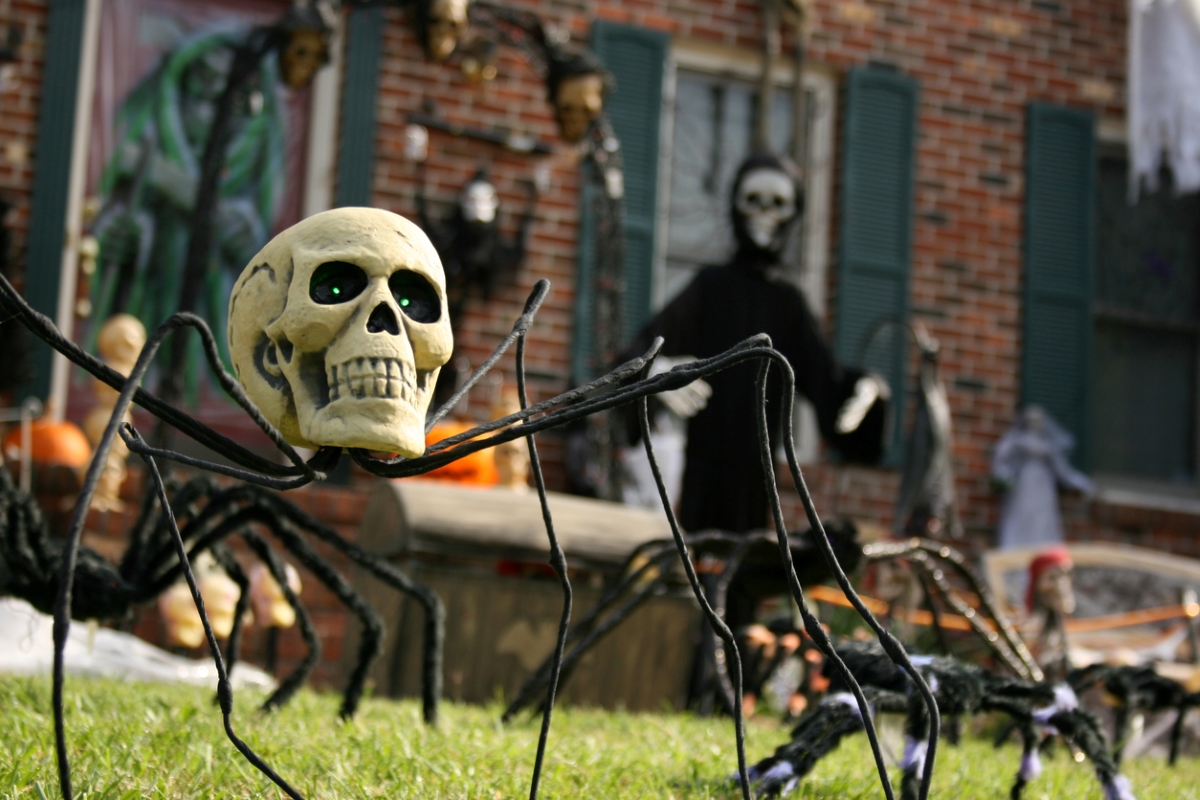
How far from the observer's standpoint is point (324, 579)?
260 centimetres

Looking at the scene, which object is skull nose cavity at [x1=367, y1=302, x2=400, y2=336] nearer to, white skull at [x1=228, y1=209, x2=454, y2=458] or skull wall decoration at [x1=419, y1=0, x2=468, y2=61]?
white skull at [x1=228, y1=209, x2=454, y2=458]

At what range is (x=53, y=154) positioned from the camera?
714cm

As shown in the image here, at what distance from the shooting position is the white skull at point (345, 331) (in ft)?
5.96

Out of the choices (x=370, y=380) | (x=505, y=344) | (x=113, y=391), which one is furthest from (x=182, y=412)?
(x=113, y=391)

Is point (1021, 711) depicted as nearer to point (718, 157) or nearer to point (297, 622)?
point (297, 622)

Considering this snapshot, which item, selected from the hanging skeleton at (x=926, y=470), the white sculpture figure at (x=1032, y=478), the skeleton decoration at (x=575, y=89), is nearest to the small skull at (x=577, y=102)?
the skeleton decoration at (x=575, y=89)

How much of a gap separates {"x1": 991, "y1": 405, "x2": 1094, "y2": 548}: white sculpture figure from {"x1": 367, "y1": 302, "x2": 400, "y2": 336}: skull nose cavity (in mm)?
6685

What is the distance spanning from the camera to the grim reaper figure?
5312 millimetres

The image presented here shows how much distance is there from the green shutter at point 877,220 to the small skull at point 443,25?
2705 mm

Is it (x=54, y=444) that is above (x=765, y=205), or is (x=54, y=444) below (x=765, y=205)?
below

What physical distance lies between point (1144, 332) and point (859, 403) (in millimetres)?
4322

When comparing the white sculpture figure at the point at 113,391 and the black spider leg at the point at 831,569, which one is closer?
the black spider leg at the point at 831,569

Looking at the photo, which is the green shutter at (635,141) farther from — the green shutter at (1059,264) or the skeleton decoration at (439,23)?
the green shutter at (1059,264)

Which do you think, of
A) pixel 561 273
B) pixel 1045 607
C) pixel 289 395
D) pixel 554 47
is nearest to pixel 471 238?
pixel 561 273
